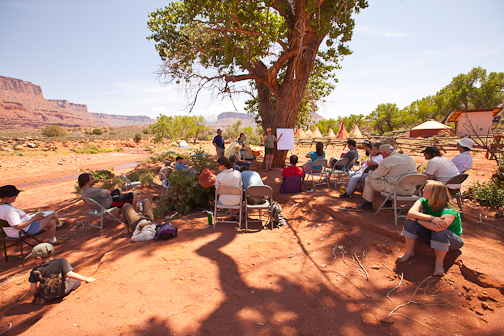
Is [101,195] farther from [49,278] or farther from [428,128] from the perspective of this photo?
[428,128]

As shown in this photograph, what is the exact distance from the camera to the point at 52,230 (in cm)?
443

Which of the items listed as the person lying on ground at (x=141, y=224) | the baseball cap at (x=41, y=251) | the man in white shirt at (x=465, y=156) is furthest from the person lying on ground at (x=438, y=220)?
the baseball cap at (x=41, y=251)

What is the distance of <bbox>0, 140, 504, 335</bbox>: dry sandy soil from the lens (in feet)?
7.39

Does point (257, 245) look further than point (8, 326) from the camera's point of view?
Yes

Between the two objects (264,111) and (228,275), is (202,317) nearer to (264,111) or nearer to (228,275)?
(228,275)

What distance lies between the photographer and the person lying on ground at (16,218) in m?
3.64

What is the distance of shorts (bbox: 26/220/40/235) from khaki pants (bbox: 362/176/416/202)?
6.12 meters

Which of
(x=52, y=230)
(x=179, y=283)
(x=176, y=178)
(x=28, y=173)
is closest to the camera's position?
(x=179, y=283)

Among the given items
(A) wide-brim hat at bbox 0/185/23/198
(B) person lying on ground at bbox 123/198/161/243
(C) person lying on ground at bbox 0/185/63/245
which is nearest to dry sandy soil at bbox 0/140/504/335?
(B) person lying on ground at bbox 123/198/161/243

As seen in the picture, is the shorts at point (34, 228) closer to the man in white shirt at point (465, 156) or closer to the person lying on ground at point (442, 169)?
the person lying on ground at point (442, 169)

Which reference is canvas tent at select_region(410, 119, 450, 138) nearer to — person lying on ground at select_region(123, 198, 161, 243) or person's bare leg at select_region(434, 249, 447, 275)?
person's bare leg at select_region(434, 249, 447, 275)

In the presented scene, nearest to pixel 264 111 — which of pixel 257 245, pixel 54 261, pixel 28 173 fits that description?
pixel 257 245

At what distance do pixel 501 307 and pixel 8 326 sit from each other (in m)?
5.12

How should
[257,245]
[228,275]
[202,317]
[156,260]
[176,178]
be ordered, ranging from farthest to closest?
[176,178] → [257,245] → [156,260] → [228,275] → [202,317]
